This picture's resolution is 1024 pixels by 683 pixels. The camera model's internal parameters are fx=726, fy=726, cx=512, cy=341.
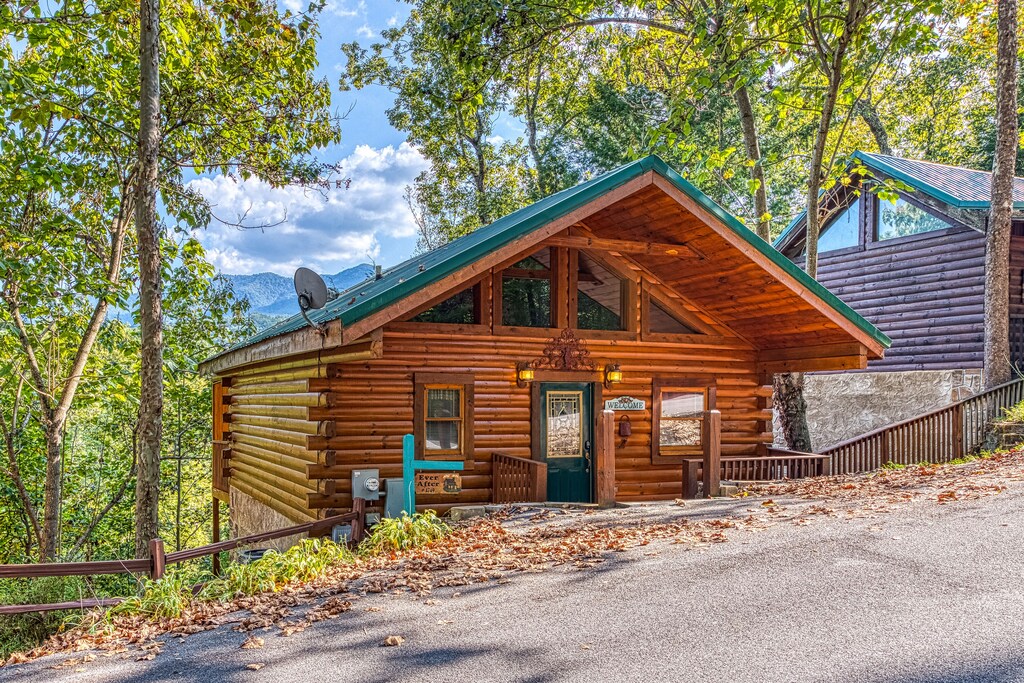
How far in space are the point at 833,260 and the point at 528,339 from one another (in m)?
13.4

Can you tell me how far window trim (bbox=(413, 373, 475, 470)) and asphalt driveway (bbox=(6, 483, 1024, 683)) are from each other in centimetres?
445

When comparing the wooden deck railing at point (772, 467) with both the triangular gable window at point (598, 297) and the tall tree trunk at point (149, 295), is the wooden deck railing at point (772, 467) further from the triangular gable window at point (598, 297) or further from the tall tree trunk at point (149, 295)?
the tall tree trunk at point (149, 295)

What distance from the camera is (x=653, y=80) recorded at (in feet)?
79.0

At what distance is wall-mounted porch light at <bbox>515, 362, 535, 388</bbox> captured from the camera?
1113 cm

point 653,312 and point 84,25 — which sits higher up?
point 84,25

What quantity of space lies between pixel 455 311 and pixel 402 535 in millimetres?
3810

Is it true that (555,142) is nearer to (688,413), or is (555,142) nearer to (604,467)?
(688,413)

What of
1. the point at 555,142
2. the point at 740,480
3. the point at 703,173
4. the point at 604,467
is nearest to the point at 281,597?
the point at 604,467

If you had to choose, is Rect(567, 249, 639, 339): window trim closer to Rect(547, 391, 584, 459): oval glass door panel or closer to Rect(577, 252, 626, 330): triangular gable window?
Rect(577, 252, 626, 330): triangular gable window

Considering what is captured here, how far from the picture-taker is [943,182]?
1828cm

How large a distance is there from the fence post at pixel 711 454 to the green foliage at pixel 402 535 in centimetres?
396

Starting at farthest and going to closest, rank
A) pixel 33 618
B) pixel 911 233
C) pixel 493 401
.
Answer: pixel 911 233 < pixel 493 401 < pixel 33 618

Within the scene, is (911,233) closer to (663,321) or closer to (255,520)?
(663,321)

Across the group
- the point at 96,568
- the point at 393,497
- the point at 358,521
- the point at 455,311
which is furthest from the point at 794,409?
the point at 96,568
